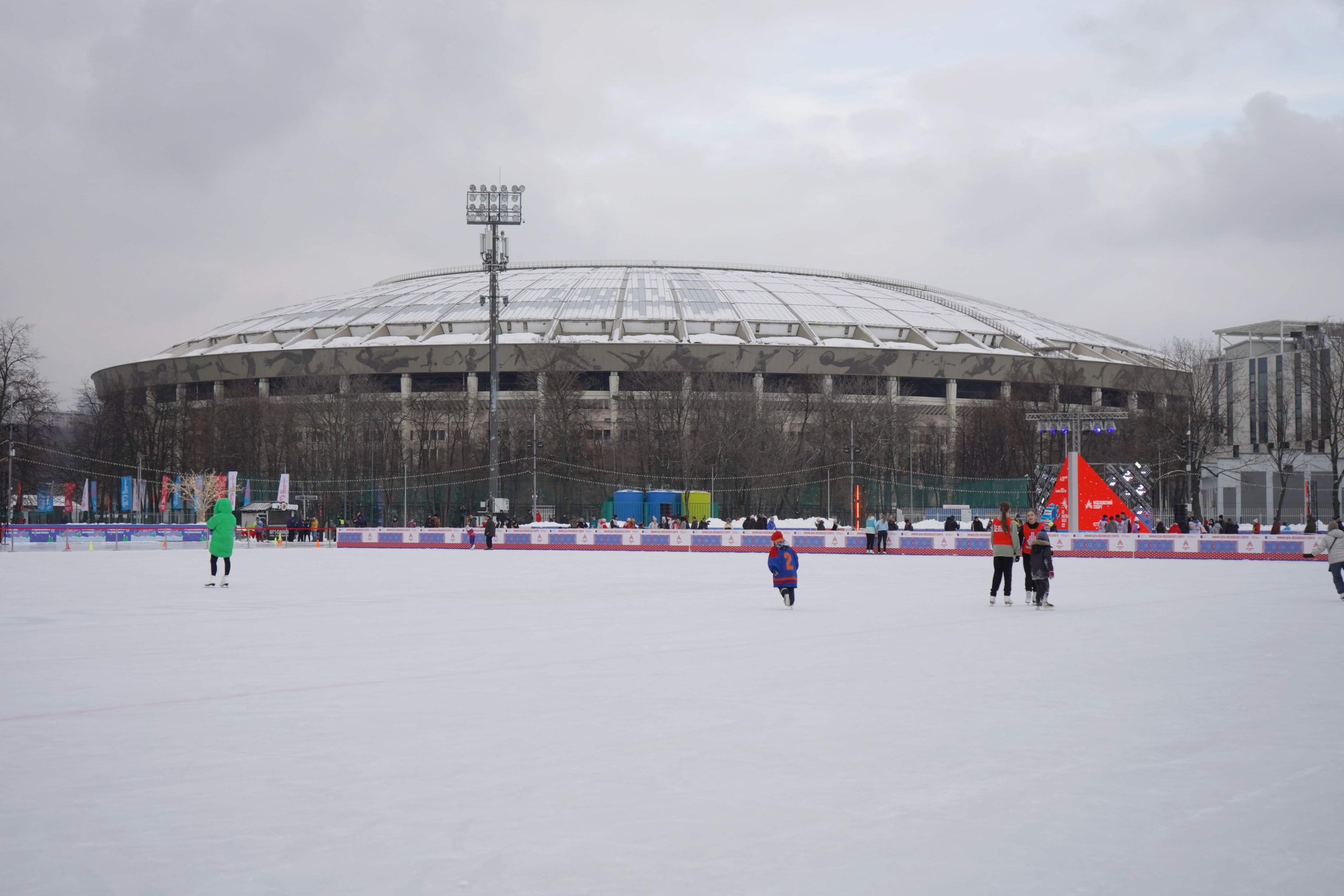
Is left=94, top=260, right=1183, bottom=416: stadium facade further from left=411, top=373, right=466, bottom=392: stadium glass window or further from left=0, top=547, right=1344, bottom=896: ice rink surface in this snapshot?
left=0, top=547, right=1344, bottom=896: ice rink surface

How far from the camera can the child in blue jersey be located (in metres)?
16.4

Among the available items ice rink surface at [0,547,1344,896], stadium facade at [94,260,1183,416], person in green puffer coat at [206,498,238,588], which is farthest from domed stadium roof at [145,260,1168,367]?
ice rink surface at [0,547,1344,896]

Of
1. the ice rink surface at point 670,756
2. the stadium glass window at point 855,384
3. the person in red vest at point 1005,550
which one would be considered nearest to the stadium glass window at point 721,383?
the stadium glass window at point 855,384

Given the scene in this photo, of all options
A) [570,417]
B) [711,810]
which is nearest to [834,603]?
[711,810]

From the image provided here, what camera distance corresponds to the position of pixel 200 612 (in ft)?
50.0

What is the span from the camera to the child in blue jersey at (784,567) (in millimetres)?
16438

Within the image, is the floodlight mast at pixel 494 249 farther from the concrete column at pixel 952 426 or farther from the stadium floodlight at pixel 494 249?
the concrete column at pixel 952 426

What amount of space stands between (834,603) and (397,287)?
73.9m

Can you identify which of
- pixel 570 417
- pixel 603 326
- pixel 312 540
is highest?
pixel 603 326

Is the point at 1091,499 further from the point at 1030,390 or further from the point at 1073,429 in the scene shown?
the point at 1030,390

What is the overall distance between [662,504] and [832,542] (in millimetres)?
15542

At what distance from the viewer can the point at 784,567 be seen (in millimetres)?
16531

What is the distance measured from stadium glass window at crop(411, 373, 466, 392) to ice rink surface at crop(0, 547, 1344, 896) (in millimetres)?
54521

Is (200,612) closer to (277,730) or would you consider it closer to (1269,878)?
(277,730)
